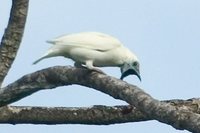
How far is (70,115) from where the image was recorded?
6.30 metres

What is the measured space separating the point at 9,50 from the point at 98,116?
1.00 meters

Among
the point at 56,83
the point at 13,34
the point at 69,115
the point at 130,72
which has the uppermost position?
the point at 130,72

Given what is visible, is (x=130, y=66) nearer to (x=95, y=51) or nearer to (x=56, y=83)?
(x=95, y=51)

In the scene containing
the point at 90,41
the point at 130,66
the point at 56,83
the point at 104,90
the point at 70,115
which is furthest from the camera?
the point at 130,66

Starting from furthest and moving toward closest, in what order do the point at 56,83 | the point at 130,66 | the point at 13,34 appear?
the point at 130,66 → the point at 56,83 → the point at 13,34

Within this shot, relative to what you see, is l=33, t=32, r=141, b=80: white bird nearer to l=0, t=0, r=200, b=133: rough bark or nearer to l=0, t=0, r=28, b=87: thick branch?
l=0, t=0, r=200, b=133: rough bark

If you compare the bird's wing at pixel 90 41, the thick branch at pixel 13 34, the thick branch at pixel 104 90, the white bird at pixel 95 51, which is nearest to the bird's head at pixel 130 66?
the white bird at pixel 95 51

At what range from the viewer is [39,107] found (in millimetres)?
6348

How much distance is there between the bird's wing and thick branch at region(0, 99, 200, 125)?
598 mm

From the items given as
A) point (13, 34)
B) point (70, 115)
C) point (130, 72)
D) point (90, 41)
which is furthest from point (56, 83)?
point (130, 72)

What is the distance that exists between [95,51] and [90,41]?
9cm

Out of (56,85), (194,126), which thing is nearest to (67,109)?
(56,85)

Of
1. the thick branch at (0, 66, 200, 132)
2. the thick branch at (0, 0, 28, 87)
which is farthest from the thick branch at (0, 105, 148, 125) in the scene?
the thick branch at (0, 0, 28, 87)

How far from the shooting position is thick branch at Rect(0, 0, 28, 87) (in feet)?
18.3
